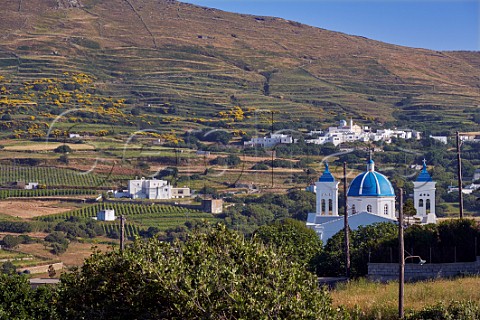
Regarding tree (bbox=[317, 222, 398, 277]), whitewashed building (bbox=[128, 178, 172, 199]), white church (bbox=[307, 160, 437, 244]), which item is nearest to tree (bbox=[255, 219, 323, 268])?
tree (bbox=[317, 222, 398, 277])

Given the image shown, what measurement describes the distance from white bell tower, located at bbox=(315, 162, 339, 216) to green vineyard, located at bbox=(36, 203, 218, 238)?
1192 centimetres

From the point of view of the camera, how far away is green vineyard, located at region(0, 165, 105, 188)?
7412 cm

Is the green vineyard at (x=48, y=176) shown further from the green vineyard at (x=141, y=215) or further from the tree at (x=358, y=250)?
the tree at (x=358, y=250)

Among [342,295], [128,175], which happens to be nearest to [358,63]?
[128,175]

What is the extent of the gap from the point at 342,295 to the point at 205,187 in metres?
52.3

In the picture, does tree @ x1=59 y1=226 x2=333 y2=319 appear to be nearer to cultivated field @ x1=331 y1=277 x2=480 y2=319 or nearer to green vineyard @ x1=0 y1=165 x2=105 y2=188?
cultivated field @ x1=331 y1=277 x2=480 y2=319

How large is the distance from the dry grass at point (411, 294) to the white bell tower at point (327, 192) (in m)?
25.4

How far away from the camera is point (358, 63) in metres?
138

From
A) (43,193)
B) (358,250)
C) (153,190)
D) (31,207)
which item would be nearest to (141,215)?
(31,207)

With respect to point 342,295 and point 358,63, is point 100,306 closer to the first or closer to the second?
point 342,295

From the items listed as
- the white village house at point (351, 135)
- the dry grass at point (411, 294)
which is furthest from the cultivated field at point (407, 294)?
the white village house at point (351, 135)

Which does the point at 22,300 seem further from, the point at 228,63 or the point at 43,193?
the point at 228,63

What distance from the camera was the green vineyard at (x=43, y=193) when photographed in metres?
70.2

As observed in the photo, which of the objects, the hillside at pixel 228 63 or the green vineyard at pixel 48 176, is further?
the hillside at pixel 228 63
